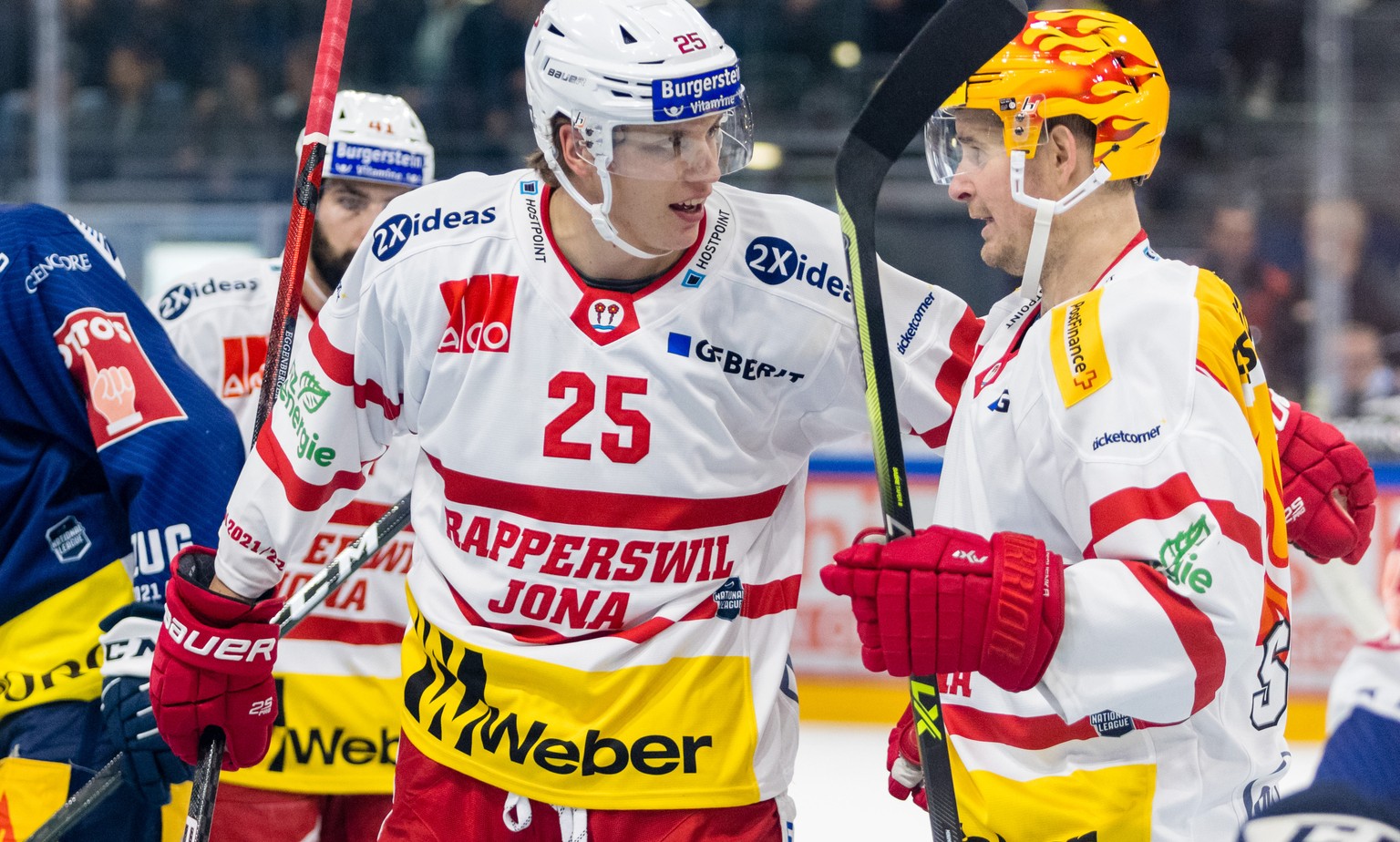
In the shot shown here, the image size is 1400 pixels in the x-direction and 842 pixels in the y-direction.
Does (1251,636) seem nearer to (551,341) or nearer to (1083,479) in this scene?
(1083,479)

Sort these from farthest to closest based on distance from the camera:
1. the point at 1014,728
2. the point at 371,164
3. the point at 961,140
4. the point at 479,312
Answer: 1. the point at 371,164
2. the point at 479,312
3. the point at 961,140
4. the point at 1014,728

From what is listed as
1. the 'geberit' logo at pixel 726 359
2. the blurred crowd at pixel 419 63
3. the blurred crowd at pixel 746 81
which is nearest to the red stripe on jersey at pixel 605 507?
the 'geberit' logo at pixel 726 359

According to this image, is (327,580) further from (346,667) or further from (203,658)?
(346,667)

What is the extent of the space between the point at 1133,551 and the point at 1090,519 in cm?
7

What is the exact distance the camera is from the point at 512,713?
185cm

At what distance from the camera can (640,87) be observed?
178cm

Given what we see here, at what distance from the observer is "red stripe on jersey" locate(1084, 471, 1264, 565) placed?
140 centimetres

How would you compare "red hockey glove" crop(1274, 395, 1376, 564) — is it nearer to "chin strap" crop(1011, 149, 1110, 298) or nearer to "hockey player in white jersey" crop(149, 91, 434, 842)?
"chin strap" crop(1011, 149, 1110, 298)

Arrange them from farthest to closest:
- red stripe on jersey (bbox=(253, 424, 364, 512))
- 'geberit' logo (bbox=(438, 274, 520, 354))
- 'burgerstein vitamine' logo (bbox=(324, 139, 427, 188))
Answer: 'burgerstein vitamine' logo (bbox=(324, 139, 427, 188))
red stripe on jersey (bbox=(253, 424, 364, 512))
'geberit' logo (bbox=(438, 274, 520, 354))

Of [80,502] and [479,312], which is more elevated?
[479,312]

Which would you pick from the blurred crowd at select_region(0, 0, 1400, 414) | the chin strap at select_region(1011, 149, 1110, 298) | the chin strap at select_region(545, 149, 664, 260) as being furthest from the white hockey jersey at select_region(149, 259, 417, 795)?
the blurred crowd at select_region(0, 0, 1400, 414)

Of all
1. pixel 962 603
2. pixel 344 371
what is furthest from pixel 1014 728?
pixel 344 371

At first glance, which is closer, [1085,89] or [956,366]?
[1085,89]

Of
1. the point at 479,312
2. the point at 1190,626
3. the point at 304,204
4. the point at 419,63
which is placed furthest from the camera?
the point at 419,63
